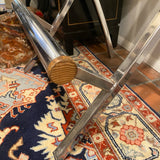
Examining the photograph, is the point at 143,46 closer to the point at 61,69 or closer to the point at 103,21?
the point at 61,69

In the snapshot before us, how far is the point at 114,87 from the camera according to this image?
0.52 meters

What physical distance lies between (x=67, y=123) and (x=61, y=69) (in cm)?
46

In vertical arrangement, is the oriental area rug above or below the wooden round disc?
below

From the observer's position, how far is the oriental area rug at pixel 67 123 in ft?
2.07

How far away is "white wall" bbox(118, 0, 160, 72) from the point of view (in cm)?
111

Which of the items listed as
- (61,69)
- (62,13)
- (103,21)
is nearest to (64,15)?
(62,13)

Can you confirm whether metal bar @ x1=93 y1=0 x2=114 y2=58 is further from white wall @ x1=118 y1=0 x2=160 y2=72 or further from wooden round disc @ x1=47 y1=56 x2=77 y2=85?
wooden round disc @ x1=47 y1=56 x2=77 y2=85

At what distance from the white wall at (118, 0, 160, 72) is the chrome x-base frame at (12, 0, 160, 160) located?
23.1 inches

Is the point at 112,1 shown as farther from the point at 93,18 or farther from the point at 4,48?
the point at 4,48

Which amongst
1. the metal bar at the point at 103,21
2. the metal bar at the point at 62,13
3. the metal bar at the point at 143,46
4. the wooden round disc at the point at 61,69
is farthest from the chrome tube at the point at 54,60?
the metal bar at the point at 103,21

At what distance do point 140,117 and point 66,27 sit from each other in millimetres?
798

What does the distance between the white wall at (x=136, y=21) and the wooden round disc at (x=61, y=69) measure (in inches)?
31.9

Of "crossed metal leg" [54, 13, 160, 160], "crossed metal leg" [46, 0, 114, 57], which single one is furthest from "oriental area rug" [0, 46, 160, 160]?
"crossed metal leg" [46, 0, 114, 57]

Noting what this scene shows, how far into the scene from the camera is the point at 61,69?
344 mm
